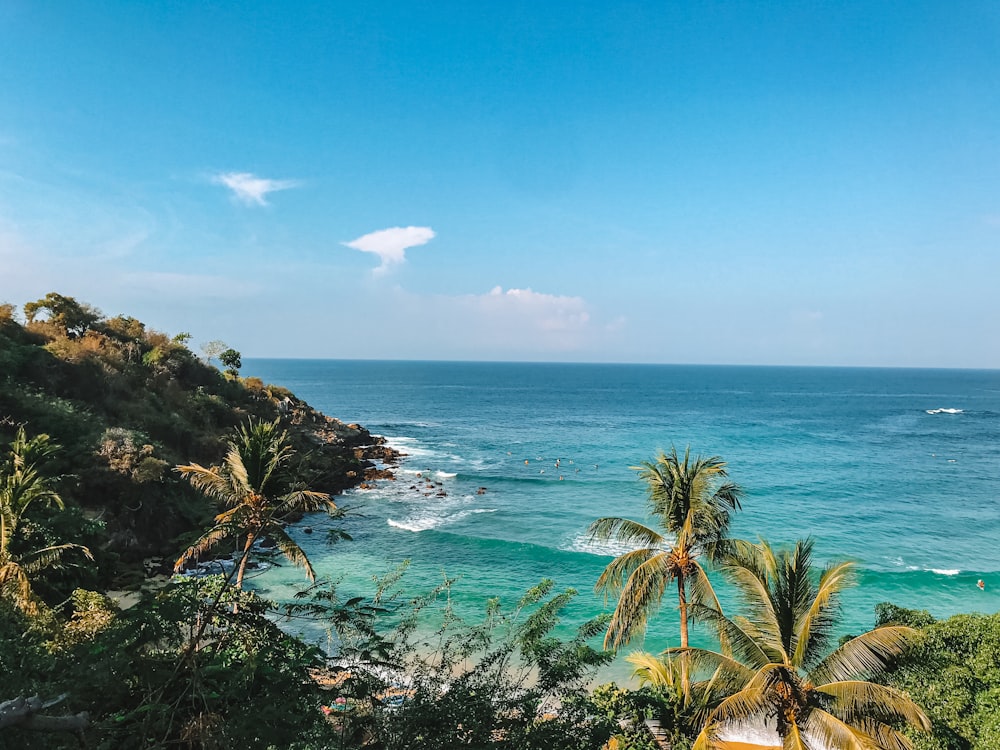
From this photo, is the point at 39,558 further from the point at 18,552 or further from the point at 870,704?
the point at 870,704

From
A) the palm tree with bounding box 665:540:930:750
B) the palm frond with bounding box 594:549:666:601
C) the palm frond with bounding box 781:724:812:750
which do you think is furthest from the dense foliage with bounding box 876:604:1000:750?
the palm frond with bounding box 594:549:666:601

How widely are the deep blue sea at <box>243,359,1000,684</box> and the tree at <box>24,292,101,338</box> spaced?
82.2ft

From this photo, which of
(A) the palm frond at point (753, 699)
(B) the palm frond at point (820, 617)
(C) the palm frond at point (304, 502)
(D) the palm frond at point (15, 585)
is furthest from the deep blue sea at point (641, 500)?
(A) the palm frond at point (753, 699)

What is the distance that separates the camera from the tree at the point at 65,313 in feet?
137

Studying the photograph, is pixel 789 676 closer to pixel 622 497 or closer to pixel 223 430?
pixel 622 497

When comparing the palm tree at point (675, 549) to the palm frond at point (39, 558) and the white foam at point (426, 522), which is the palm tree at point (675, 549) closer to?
the palm frond at point (39, 558)

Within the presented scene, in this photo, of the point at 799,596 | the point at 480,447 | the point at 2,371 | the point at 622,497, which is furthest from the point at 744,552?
the point at 480,447

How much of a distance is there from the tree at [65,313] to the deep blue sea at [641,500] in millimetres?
25053

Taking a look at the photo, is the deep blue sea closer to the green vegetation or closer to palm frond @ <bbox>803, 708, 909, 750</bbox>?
the green vegetation

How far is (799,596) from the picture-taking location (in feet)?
42.3

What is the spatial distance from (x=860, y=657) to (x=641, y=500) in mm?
35929

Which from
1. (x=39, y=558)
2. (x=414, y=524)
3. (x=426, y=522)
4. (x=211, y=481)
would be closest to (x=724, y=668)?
(x=211, y=481)

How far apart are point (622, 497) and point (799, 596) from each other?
36.6 meters

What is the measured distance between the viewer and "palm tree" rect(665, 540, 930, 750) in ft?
38.5
